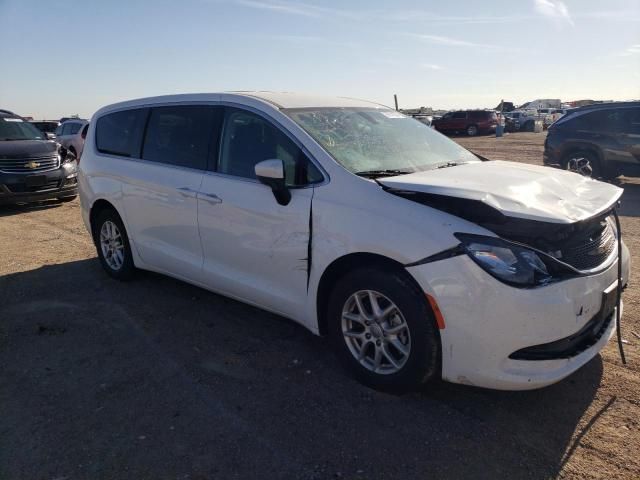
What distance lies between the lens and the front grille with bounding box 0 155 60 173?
9695 mm

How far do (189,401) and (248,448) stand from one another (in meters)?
0.63

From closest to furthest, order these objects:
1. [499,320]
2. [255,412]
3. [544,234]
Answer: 1. [499,320]
2. [544,234]
3. [255,412]

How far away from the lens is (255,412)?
3.14 m

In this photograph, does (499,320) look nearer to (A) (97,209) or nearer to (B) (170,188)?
(B) (170,188)

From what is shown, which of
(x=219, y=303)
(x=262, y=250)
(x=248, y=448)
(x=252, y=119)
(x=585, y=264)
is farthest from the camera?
(x=219, y=303)

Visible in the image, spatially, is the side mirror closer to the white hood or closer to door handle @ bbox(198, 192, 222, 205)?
door handle @ bbox(198, 192, 222, 205)

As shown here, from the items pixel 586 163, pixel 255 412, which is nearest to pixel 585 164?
pixel 586 163

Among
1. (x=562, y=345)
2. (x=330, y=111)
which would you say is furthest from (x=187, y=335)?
(x=562, y=345)

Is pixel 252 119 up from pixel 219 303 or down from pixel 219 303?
up

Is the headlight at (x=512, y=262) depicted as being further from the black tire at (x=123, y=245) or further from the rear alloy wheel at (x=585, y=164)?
the rear alloy wheel at (x=585, y=164)

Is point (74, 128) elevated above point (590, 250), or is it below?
above

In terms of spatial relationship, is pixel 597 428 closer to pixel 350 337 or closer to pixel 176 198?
pixel 350 337

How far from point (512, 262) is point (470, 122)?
35134 millimetres

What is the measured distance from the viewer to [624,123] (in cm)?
1122
